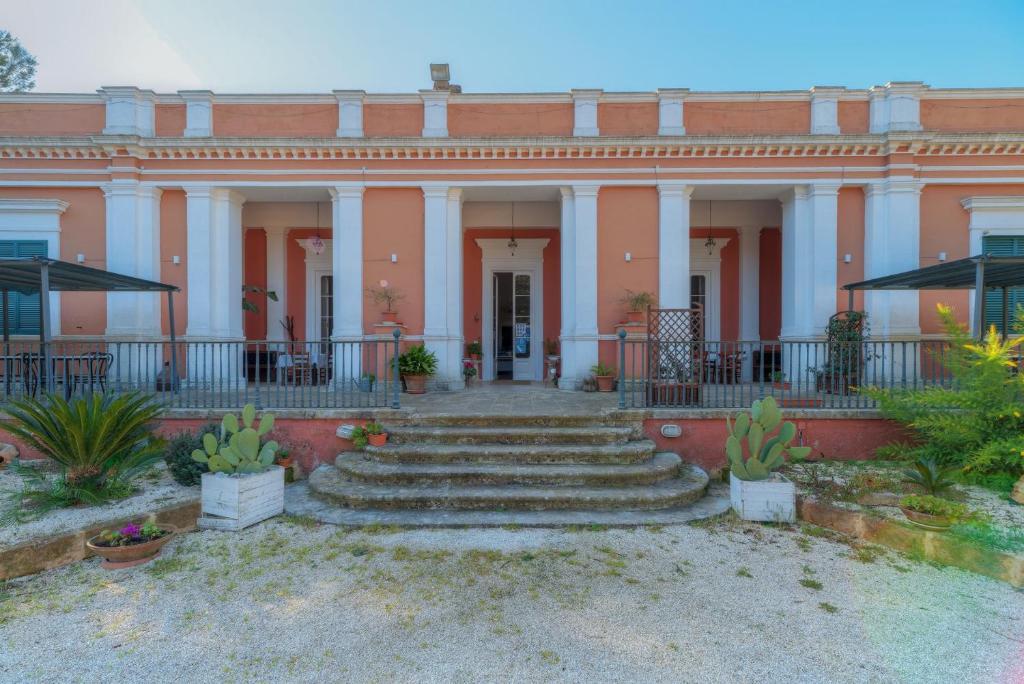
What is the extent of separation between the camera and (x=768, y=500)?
13.6 feet

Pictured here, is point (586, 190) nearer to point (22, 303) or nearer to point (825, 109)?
point (825, 109)

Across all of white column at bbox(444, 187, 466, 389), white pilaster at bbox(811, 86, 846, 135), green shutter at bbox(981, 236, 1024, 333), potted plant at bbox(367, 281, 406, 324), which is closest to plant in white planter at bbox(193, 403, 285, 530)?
potted plant at bbox(367, 281, 406, 324)

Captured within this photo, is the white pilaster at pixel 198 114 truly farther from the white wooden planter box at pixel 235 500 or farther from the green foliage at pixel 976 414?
the green foliage at pixel 976 414

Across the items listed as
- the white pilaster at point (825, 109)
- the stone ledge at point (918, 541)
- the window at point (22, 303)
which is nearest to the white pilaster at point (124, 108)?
the window at point (22, 303)

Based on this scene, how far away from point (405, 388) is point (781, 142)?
7.36 meters

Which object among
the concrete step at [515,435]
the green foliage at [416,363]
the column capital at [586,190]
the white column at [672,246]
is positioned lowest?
the concrete step at [515,435]

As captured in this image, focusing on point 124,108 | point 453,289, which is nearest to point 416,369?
point 453,289

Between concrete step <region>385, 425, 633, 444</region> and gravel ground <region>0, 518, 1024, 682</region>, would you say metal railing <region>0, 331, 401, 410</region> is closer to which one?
concrete step <region>385, 425, 633, 444</region>

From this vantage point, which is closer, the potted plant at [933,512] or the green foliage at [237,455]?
the potted plant at [933,512]

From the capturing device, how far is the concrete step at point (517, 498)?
4.34 metres

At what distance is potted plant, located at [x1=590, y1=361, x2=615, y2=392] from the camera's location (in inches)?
310

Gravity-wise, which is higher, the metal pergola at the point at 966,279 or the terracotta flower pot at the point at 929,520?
the metal pergola at the point at 966,279

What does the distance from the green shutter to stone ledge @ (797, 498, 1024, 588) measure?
6.62 meters

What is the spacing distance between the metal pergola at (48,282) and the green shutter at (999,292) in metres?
12.4
